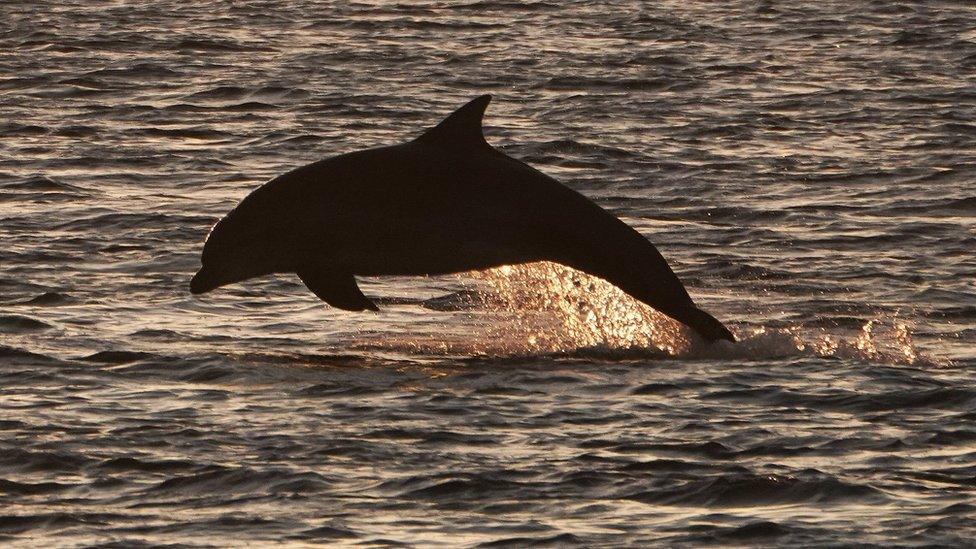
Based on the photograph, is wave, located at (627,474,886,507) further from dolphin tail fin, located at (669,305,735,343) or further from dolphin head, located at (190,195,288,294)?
dolphin head, located at (190,195,288,294)

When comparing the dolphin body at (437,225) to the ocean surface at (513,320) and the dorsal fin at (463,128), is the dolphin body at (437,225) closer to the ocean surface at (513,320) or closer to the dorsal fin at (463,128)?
the dorsal fin at (463,128)

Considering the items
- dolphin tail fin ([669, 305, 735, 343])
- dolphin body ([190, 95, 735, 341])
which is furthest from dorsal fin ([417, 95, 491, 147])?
dolphin tail fin ([669, 305, 735, 343])

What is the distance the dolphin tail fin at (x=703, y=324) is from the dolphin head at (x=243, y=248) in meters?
2.95

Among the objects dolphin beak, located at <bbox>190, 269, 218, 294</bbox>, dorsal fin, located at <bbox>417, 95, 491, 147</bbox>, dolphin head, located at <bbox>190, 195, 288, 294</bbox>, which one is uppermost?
dorsal fin, located at <bbox>417, 95, 491, 147</bbox>

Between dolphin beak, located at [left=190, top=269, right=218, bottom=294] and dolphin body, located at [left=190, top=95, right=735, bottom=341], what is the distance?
1.31 feet

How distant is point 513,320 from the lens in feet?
62.6

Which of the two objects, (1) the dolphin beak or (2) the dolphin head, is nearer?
(2) the dolphin head

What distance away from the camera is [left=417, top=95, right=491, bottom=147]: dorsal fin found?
672 inches

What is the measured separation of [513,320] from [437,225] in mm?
2345

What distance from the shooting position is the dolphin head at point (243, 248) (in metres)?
17.3

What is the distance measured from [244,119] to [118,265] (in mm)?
9138

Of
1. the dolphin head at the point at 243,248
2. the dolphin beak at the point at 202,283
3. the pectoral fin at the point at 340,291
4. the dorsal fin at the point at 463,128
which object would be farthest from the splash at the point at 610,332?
the dolphin beak at the point at 202,283

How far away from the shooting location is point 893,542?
1229cm

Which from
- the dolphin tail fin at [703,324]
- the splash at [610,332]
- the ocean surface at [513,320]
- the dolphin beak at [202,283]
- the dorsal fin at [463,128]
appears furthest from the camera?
the dolphin beak at [202,283]
